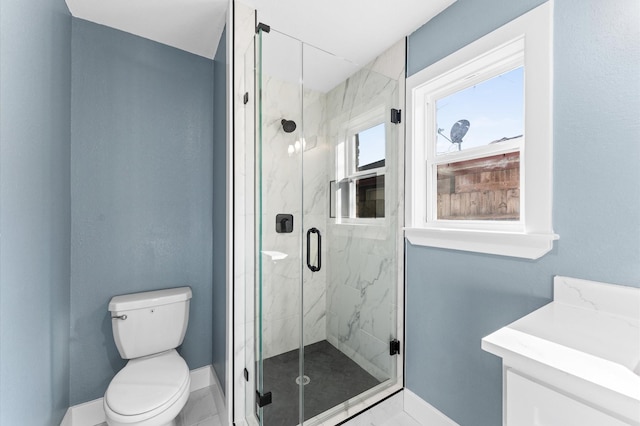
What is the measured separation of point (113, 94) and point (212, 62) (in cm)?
76

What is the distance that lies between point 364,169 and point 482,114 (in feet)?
2.47

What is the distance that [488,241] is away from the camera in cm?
134

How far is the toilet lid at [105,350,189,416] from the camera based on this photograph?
1285 mm

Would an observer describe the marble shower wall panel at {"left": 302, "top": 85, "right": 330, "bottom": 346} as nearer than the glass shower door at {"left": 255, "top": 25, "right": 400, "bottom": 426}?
No

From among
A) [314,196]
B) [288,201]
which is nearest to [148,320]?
[288,201]

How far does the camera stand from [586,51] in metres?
1.05

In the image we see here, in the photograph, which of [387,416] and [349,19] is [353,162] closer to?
[349,19]

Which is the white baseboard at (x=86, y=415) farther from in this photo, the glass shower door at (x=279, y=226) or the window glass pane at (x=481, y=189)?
the window glass pane at (x=481, y=189)

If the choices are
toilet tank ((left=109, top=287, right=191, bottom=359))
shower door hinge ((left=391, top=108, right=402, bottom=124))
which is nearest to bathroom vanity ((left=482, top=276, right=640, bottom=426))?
shower door hinge ((left=391, top=108, right=402, bottom=124))

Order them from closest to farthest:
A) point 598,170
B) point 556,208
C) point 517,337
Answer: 1. point 517,337
2. point 598,170
3. point 556,208

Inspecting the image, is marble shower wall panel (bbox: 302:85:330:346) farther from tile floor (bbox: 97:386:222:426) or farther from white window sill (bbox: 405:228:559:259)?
tile floor (bbox: 97:386:222:426)

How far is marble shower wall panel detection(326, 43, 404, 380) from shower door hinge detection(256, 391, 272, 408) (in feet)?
2.00

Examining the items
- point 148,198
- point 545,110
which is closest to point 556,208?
point 545,110

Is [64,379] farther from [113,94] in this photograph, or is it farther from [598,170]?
[598,170]
